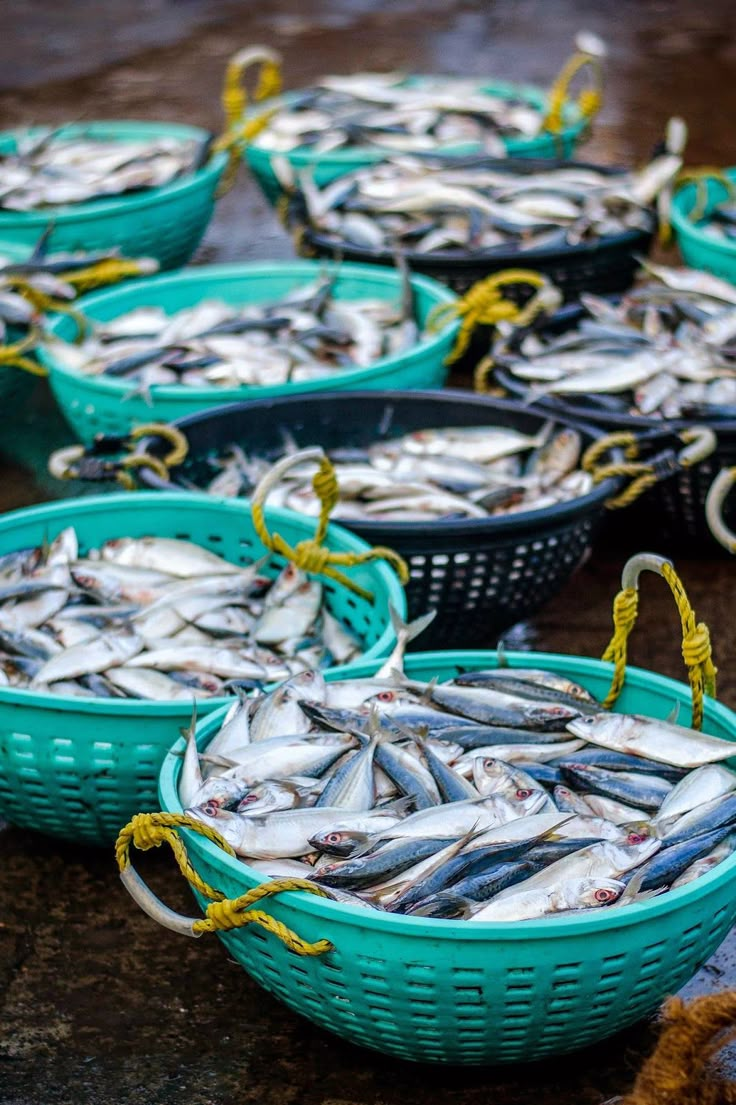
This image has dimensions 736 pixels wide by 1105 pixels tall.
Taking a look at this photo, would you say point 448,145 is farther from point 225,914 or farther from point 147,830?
point 225,914

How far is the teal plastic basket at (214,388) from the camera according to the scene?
4160mm

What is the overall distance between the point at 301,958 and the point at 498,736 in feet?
2.06

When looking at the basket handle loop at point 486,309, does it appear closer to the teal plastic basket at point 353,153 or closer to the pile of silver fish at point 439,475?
the pile of silver fish at point 439,475

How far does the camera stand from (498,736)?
2.62 meters

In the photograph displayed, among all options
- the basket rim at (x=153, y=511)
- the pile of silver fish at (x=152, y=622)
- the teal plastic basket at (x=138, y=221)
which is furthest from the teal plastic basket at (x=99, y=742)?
the teal plastic basket at (x=138, y=221)

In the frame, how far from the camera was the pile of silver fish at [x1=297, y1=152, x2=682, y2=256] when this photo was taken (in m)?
5.36

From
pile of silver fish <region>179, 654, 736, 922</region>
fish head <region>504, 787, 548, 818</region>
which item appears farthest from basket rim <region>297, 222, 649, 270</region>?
fish head <region>504, 787, 548, 818</region>

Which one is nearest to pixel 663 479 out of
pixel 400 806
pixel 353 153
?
pixel 400 806

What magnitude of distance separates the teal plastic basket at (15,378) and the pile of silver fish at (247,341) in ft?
1.02

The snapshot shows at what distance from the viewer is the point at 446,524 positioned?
331cm

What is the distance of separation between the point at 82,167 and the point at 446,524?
3474 mm

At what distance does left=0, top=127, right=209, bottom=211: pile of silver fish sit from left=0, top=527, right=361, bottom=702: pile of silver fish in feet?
→ 8.41

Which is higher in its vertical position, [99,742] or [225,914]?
[225,914]

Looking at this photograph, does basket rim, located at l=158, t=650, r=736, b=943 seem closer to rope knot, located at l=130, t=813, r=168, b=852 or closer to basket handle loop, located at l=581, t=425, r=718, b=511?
rope knot, located at l=130, t=813, r=168, b=852
